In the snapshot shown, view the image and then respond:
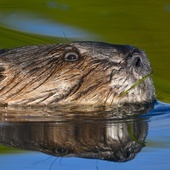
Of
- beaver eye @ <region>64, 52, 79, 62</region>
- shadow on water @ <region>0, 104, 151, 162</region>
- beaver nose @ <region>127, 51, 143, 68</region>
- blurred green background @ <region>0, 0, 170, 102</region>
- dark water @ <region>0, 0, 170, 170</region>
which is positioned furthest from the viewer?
blurred green background @ <region>0, 0, 170, 102</region>

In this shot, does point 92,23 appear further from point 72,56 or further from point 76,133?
point 76,133

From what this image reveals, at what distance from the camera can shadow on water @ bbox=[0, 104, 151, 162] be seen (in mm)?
6801

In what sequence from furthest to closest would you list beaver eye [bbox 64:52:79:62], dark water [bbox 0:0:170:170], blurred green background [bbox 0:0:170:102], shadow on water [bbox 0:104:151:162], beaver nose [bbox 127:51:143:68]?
blurred green background [bbox 0:0:170:102], beaver eye [bbox 64:52:79:62], beaver nose [bbox 127:51:143:68], shadow on water [bbox 0:104:151:162], dark water [bbox 0:0:170:170]

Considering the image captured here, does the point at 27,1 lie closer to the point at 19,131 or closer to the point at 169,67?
the point at 169,67

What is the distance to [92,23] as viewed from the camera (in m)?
12.4

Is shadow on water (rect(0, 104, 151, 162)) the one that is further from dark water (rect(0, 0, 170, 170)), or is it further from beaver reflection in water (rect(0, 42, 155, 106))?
beaver reflection in water (rect(0, 42, 155, 106))

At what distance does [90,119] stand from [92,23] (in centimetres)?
428

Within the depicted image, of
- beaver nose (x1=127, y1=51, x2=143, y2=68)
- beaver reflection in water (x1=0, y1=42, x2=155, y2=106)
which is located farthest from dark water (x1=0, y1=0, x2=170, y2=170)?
beaver nose (x1=127, y1=51, x2=143, y2=68)

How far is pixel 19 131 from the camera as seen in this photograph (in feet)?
25.1

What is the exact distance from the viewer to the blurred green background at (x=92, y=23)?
11492 millimetres

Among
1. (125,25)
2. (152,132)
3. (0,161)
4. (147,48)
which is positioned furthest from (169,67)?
(0,161)

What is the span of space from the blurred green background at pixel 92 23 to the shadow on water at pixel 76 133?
2.27m

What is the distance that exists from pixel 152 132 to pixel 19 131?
3.05 feet

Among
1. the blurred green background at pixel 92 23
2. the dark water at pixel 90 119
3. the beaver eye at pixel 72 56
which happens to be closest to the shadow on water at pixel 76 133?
the dark water at pixel 90 119
